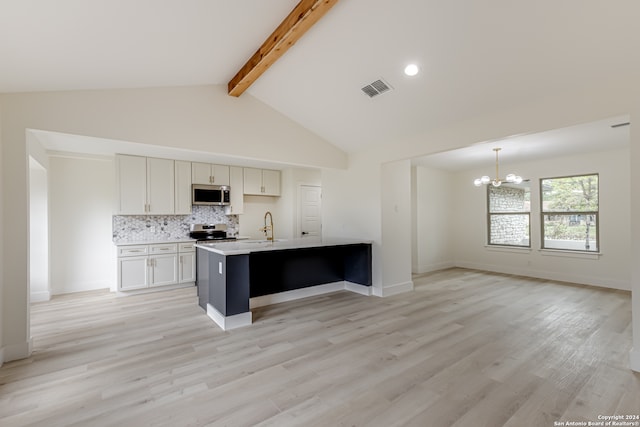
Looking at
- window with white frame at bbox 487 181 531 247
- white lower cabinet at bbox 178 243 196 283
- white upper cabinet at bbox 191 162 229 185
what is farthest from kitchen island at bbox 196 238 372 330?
window with white frame at bbox 487 181 531 247

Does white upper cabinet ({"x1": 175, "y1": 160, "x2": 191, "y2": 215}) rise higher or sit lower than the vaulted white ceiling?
lower

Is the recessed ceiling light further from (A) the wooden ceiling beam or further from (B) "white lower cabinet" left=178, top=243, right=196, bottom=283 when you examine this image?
(B) "white lower cabinet" left=178, top=243, right=196, bottom=283

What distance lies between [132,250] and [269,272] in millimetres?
2452

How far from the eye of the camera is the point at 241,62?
3348 mm

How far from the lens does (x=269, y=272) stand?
4250 millimetres

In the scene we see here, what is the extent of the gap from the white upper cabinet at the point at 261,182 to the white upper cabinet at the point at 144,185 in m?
1.50

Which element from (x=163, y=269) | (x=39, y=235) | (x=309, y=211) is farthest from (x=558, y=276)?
(x=39, y=235)

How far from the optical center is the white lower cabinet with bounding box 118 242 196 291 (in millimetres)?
4797

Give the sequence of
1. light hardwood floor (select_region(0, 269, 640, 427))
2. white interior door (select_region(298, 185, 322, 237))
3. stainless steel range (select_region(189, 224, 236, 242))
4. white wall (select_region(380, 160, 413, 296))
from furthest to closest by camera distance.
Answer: white interior door (select_region(298, 185, 322, 237)) < stainless steel range (select_region(189, 224, 236, 242)) < white wall (select_region(380, 160, 413, 296)) < light hardwood floor (select_region(0, 269, 640, 427))

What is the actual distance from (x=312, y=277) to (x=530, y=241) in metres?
4.82

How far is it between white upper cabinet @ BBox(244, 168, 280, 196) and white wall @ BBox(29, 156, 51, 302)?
3.23 metres

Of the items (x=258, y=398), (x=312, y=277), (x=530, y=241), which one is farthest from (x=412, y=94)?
(x=530, y=241)

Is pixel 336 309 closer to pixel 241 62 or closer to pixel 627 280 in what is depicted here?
pixel 241 62

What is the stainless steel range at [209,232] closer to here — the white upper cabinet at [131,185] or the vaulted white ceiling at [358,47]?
the white upper cabinet at [131,185]
